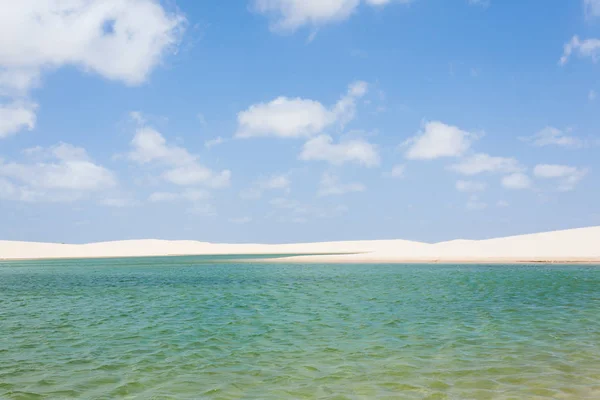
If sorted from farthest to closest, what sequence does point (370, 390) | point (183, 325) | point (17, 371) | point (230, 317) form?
point (230, 317) → point (183, 325) → point (17, 371) → point (370, 390)

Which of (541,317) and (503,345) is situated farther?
(541,317)

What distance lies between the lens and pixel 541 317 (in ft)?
67.5

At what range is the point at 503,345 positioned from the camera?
1534 cm

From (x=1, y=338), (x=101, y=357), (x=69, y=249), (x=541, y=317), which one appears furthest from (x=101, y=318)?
(x=69, y=249)

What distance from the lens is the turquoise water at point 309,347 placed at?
1145 centimetres

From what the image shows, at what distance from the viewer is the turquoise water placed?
11.4 m

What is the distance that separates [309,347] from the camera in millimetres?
15617

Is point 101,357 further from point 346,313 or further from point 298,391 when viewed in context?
point 346,313

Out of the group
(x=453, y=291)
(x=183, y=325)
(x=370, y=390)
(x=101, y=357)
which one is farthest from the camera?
(x=453, y=291)

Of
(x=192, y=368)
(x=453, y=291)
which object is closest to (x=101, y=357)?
(x=192, y=368)

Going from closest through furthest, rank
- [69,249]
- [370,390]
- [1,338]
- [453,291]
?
[370,390]
[1,338]
[453,291]
[69,249]

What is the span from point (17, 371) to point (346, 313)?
13309 millimetres

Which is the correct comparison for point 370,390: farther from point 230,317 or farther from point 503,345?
point 230,317

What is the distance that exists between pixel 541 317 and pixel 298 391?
13.6 metres
